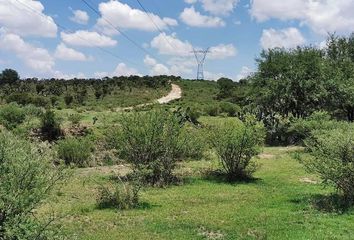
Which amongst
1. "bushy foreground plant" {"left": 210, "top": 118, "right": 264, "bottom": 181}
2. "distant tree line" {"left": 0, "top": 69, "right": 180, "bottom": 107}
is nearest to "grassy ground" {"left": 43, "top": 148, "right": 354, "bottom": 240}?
"bushy foreground plant" {"left": 210, "top": 118, "right": 264, "bottom": 181}

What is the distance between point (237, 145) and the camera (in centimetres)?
2305

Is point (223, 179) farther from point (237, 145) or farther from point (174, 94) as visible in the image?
point (174, 94)

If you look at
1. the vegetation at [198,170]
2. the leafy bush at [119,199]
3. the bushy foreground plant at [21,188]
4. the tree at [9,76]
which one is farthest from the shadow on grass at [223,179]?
the tree at [9,76]

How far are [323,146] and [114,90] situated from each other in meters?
71.5

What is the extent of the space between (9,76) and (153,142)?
80314 millimetres

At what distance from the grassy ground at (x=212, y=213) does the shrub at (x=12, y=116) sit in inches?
607

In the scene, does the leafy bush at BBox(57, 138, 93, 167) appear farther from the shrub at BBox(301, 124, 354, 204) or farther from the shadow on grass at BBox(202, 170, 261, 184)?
the shrub at BBox(301, 124, 354, 204)

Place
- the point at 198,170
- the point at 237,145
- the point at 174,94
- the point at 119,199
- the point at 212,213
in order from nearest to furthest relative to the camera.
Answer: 1. the point at 212,213
2. the point at 119,199
3. the point at 237,145
4. the point at 198,170
5. the point at 174,94

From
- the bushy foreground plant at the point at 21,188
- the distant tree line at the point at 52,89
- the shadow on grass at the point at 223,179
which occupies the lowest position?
the shadow on grass at the point at 223,179

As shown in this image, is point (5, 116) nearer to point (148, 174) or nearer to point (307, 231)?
point (148, 174)

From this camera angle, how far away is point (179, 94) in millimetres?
90938

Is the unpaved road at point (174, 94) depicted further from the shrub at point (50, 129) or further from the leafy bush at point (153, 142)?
the leafy bush at point (153, 142)

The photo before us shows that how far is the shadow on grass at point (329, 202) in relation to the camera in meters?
16.4

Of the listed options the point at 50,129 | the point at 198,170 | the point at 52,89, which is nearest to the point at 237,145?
the point at 198,170
